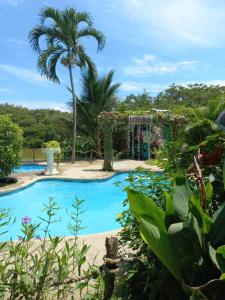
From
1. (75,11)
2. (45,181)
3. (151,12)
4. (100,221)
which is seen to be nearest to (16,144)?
(45,181)

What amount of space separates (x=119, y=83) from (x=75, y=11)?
5055 mm

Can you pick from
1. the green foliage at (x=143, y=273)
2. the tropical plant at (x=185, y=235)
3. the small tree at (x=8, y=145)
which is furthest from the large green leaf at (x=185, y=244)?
the small tree at (x=8, y=145)

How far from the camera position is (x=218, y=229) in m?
1.97

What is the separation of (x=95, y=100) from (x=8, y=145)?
907 cm

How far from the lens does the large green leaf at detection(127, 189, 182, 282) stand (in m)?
1.90

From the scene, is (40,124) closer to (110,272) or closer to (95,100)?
(95,100)

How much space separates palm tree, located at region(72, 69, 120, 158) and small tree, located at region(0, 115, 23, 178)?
8078 millimetres

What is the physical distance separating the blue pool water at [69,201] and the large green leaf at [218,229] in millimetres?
5759

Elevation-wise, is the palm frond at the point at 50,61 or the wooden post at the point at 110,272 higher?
the palm frond at the point at 50,61

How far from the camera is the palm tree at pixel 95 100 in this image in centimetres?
1911

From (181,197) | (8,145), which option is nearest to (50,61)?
(8,145)

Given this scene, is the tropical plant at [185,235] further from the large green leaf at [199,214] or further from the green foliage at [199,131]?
the green foliage at [199,131]

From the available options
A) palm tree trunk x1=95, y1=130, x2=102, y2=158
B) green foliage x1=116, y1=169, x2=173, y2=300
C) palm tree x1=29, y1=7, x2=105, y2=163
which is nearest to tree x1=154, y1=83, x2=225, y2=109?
palm tree trunk x1=95, y1=130, x2=102, y2=158

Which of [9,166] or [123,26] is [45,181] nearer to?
[9,166]
